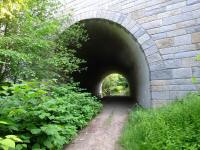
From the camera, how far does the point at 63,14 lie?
7664mm

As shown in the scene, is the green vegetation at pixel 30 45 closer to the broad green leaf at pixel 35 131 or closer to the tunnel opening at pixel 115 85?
the broad green leaf at pixel 35 131

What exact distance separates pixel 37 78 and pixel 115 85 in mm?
22789

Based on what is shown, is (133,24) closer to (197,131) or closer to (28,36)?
(28,36)

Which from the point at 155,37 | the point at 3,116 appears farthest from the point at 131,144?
the point at 155,37

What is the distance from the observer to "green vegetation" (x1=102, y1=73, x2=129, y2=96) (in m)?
25.6

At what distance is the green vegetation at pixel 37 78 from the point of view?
3.73 meters

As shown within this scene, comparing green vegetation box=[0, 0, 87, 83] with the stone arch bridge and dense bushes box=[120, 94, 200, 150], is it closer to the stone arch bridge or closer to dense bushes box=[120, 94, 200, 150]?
the stone arch bridge

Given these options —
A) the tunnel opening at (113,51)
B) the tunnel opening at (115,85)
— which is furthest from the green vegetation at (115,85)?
the tunnel opening at (113,51)

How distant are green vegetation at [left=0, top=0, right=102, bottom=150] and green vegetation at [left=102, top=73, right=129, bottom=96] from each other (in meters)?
17.4

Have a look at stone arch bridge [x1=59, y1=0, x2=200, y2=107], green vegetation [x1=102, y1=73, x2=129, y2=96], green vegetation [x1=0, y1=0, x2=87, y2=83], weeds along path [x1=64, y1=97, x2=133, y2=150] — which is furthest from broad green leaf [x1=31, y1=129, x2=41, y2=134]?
green vegetation [x1=102, y1=73, x2=129, y2=96]

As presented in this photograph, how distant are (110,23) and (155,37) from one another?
61.7 inches

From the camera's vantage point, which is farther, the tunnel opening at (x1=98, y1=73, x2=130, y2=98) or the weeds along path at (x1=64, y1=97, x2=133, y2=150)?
the tunnel opening at (x1=98, y1=73, x2=130, y2=98)

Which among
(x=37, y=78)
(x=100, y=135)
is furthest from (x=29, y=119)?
(x=37, y=78)

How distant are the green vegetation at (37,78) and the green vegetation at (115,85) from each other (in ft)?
57.2
